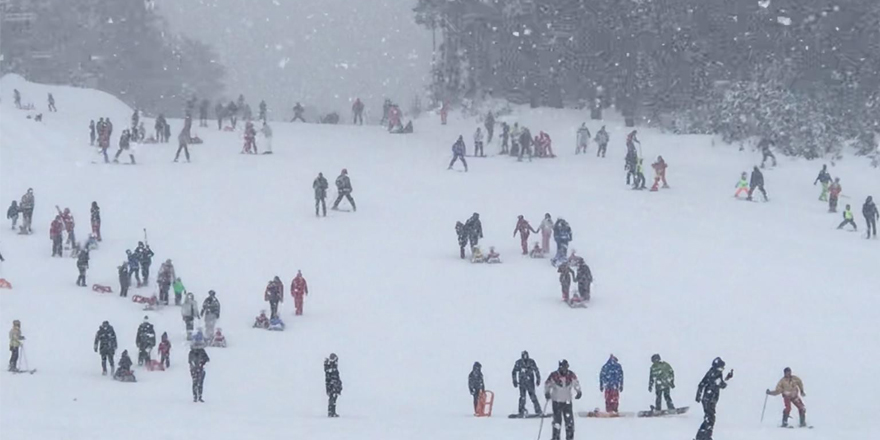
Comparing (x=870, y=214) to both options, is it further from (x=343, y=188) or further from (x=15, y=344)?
(x=15, y=344)

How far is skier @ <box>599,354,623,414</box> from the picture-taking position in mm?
21844

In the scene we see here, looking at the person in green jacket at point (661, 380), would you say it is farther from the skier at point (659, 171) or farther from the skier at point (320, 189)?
the skier at point (659, 171)

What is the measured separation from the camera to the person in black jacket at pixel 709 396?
18094mm

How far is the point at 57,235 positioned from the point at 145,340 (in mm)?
9615

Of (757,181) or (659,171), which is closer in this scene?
(757,181)

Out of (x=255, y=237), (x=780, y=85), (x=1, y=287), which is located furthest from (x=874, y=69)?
(x=1, y=287)

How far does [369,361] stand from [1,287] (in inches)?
388

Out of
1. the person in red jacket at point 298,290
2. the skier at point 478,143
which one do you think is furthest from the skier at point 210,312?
the skier at point 478,143

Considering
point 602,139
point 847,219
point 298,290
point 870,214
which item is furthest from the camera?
point 602,139

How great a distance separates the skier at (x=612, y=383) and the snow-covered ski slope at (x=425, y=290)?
107 centimetres

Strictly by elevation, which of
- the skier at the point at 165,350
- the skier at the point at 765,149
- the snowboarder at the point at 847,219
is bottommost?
the skier at the point at 165,350

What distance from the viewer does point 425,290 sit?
31719 millimetres

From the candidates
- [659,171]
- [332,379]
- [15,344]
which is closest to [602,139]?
[659,171]

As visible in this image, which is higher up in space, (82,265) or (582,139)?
(582,139)
